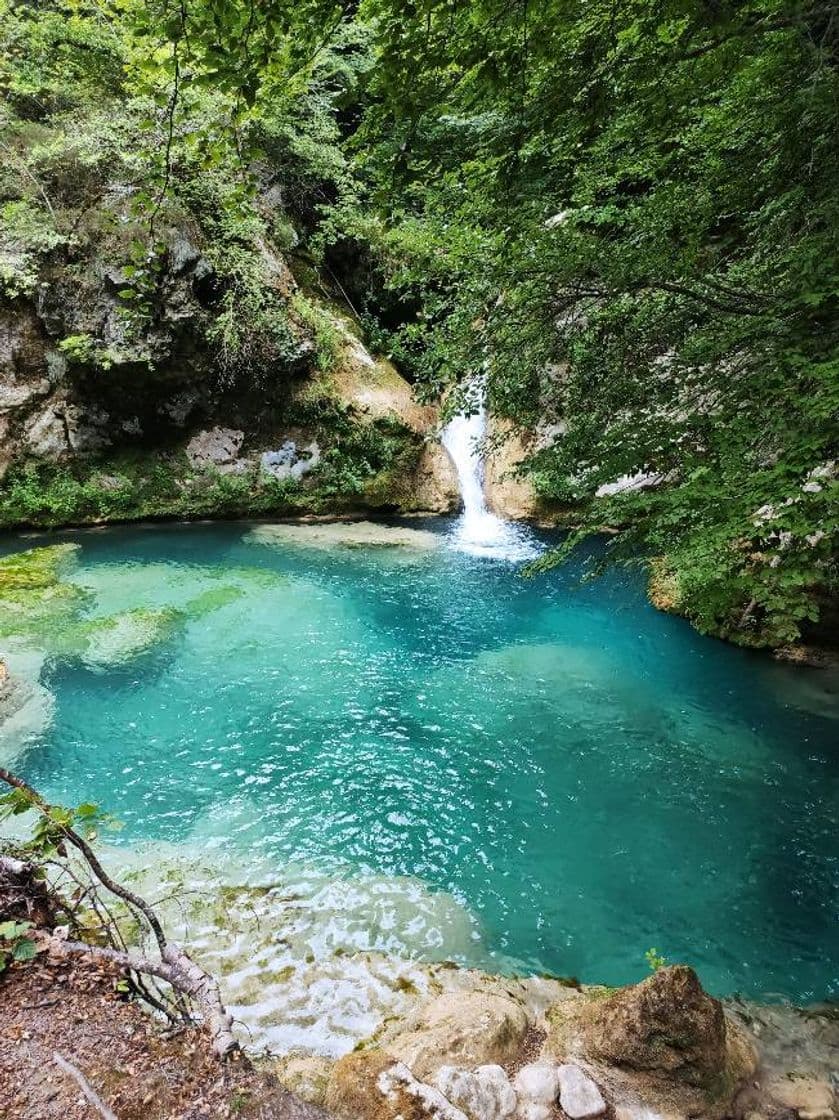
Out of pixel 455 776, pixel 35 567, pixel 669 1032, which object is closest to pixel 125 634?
pixel 35 567

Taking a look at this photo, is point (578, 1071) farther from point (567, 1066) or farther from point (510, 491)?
point (510, 491)

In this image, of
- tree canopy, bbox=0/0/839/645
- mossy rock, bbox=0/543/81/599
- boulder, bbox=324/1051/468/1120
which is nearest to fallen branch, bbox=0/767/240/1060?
boulder, bbox=324/1051/468/1120

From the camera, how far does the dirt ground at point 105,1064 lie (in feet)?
6.55

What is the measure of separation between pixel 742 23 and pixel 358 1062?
5593 millimetres

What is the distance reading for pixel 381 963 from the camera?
4.05 m

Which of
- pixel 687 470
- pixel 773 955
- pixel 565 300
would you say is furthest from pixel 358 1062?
pixel 565 300

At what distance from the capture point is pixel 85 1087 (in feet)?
5.84

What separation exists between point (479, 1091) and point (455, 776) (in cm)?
316

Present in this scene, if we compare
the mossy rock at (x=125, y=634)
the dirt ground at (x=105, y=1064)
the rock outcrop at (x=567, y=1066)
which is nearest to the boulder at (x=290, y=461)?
the mossy rock at (x=125, y=634)

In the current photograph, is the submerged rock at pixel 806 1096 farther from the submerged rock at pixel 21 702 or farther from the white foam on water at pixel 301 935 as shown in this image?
the submerged rock at pixel 21 702

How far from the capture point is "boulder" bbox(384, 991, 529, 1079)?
3061 mm

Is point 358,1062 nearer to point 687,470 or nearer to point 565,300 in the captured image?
point 687,470

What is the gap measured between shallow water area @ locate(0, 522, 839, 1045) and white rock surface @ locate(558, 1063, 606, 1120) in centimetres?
115

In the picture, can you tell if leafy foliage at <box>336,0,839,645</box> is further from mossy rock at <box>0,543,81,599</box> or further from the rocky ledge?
A: mossy rock at <box>0,543,81,599</box>
